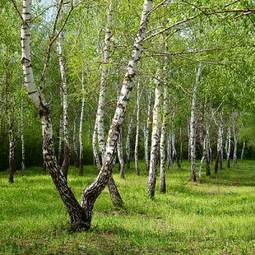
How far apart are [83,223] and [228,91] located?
→ 26.5 metres

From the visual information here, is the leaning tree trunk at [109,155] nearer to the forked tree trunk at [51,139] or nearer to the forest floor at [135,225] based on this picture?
the forked tree trunk at [51,139]

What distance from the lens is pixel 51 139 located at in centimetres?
1300

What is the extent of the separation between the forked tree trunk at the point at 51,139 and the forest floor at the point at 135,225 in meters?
0.60

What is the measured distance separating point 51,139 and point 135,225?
4.30m

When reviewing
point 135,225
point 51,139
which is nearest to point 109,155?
point 51,139

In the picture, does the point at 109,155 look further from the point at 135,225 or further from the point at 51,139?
the point at 135,225

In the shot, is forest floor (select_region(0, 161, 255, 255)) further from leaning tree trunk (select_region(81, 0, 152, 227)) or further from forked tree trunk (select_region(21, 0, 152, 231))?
leaning tree trunk (select_region(81, 0, 152, 227))

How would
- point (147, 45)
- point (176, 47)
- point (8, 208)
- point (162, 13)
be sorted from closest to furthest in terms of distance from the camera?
1. point (8, 208)
2. point (147, 45)
3. point (162, 13)
4. point (176, 47)

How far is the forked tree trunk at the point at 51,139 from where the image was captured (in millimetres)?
12086

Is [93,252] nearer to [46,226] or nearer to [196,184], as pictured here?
[46,226]

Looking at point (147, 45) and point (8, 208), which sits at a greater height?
point (147, 45)

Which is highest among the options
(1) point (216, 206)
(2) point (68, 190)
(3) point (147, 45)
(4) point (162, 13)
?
(4) point (162, 13)

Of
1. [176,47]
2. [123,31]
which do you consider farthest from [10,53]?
[123,31]

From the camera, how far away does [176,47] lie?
27656 mm
